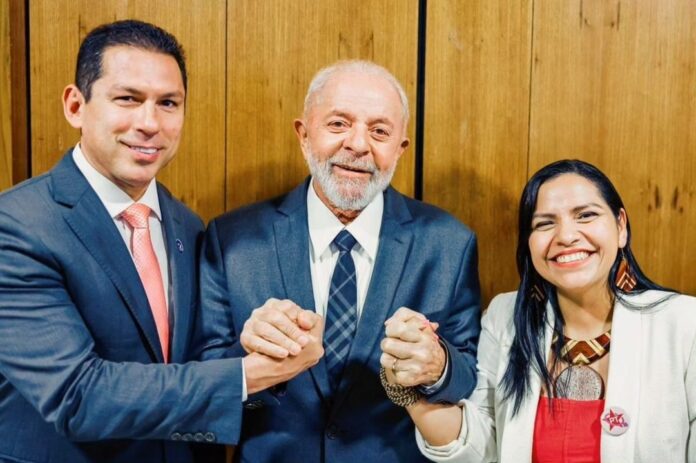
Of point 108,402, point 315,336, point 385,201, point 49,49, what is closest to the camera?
point 108,402

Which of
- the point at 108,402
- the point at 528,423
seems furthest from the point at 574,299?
the point at 108,402

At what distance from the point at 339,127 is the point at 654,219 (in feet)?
3.87

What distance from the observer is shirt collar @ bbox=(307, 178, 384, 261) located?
181 centimetres

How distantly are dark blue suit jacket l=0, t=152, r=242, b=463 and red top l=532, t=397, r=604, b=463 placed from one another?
0.76 m

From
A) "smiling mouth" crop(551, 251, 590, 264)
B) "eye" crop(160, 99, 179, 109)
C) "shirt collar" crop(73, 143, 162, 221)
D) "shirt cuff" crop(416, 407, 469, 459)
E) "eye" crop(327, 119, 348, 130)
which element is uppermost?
"eye" crop(160, 99, 179, 109)

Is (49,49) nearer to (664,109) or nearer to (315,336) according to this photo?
(315,336)

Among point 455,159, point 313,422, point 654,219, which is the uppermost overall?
point 455,159

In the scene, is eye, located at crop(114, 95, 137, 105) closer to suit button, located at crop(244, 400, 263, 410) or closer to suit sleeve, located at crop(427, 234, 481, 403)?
suit button, located at crop(244, 400, 263, 410)

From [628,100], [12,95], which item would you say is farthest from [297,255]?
[628,100]

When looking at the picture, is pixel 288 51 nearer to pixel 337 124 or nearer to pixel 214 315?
pixel 337 124

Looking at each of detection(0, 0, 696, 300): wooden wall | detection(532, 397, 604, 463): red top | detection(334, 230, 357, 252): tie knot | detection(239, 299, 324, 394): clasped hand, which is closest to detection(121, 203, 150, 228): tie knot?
detection(239, 299, 324, 394): clasped hand

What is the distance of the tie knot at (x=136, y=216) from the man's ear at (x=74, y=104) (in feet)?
0.74

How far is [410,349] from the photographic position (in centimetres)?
152

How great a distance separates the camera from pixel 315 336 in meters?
1.50
